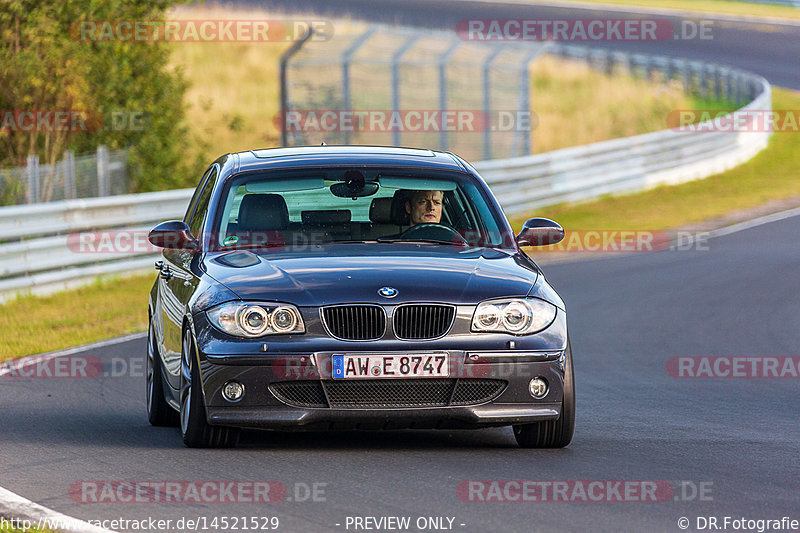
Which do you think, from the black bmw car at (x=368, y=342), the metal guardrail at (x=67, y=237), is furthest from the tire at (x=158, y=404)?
the metal guardrail at (x=67, y=237)

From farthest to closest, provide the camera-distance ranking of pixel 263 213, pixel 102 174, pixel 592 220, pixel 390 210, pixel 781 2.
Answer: pixel 781 2
pixel 592 220
pixel 102 174
pixel 390 210
pixel 263 213

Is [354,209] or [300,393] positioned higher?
[354,209]

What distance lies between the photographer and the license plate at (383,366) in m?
7.25

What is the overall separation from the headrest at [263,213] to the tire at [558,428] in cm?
178

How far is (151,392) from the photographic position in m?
9.12

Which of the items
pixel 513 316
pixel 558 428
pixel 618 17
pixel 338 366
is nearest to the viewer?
pixel 338 366

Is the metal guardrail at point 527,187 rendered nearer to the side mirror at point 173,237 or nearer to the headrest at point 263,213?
the side mirror at point 173,237

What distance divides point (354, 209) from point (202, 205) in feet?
3.39

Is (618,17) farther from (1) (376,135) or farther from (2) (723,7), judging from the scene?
(1) (376,135)

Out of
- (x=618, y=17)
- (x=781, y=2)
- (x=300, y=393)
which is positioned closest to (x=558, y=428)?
(x=300, y=393)

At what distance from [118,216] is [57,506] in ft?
42.4

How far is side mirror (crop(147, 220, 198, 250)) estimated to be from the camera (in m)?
8.53

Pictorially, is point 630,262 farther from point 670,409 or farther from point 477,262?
point 477,262

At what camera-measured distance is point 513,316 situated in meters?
7.48
